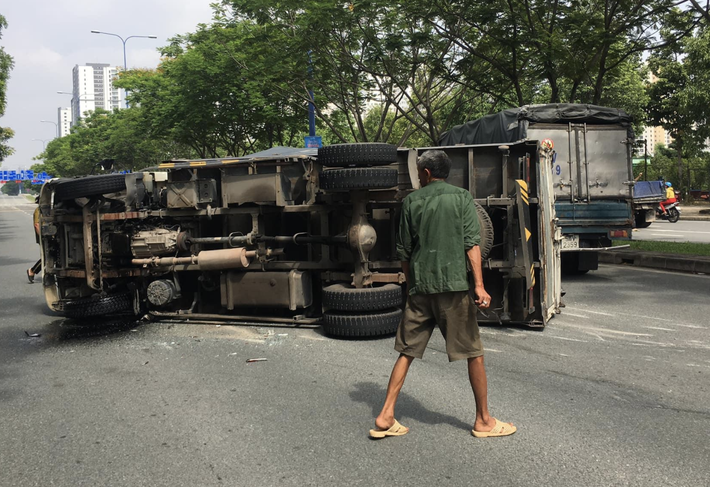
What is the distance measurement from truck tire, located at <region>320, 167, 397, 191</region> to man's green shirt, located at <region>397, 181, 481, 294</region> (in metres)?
2.49

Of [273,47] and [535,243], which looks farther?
[273,47]

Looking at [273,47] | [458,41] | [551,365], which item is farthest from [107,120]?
[551,365]

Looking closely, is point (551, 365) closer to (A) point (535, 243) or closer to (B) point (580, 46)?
(A) point (535, 243)

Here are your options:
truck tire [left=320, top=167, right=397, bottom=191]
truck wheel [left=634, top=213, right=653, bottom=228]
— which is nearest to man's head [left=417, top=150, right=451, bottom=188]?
truck tire [left=320, top=167, right=397, bottom=191]

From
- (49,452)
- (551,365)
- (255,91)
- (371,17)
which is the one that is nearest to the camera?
(49,452)

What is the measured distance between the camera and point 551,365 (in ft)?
18.7

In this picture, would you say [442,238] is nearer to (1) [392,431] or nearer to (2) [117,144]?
(1) [392,431]

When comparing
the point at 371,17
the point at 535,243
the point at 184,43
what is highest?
the point at 184,43

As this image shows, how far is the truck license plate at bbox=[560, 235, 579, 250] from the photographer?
11.1 m

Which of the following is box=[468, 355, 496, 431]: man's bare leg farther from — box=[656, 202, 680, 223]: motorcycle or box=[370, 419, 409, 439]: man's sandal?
box=[656, 202, 680, 223]: motorcycle

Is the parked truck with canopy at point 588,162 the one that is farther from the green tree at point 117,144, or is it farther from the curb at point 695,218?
the green tree at point 117,144

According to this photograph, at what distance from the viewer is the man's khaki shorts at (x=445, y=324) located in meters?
4.07

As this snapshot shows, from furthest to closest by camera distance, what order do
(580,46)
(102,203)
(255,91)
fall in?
(255,91) → (580,46) → (102,203)

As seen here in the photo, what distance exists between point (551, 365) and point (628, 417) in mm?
1362
